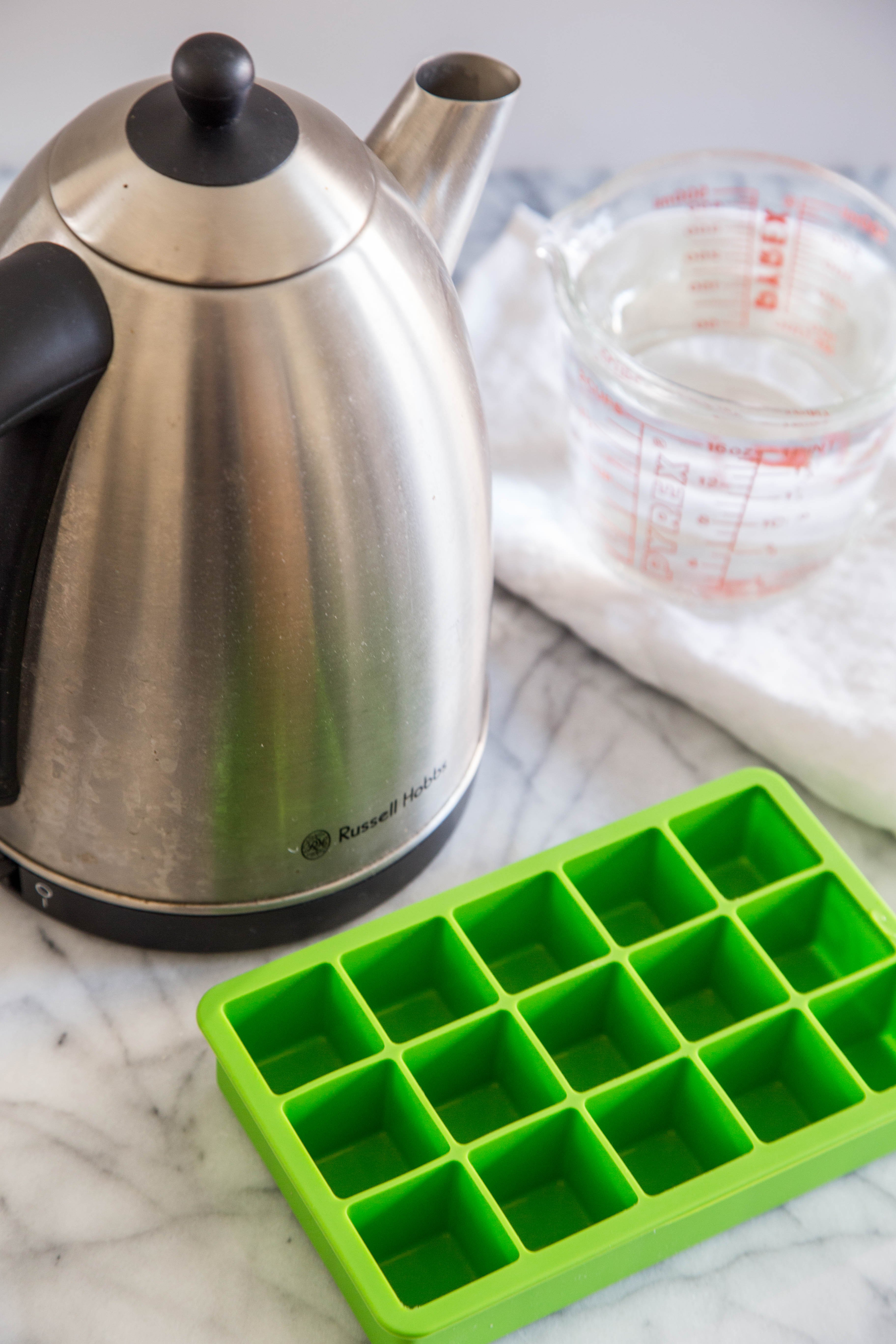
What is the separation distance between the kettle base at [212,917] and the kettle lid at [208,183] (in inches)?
10.5

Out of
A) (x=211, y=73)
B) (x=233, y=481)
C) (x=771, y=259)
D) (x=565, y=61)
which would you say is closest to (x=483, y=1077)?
(x=233, y=481)

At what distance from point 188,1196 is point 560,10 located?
2.74 feet

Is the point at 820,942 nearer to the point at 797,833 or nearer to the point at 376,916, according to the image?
the point at 797,833

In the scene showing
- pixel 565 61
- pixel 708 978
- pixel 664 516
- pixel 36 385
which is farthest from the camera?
pixel 565 61

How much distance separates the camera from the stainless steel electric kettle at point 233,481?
1.46 feet

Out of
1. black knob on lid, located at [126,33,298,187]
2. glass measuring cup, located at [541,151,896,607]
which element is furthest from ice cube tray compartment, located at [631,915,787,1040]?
black knob on lid, located at [126,33,298,187]

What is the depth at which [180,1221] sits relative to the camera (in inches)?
22.7

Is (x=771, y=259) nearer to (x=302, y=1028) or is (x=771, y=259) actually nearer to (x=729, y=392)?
(x=729, y=392)

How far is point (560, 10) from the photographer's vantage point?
102cm

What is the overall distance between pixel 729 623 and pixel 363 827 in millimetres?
293

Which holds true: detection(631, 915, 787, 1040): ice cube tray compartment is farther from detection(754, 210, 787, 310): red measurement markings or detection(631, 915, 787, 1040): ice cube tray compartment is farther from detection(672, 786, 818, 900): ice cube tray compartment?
detection(754, 210, 787, 310): red measurement markings

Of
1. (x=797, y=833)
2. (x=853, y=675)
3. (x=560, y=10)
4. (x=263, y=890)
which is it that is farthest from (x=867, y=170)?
(x=263, y=890)

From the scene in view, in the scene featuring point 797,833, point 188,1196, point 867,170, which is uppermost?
point 867,170

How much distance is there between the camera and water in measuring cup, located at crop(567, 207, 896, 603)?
740 mm
